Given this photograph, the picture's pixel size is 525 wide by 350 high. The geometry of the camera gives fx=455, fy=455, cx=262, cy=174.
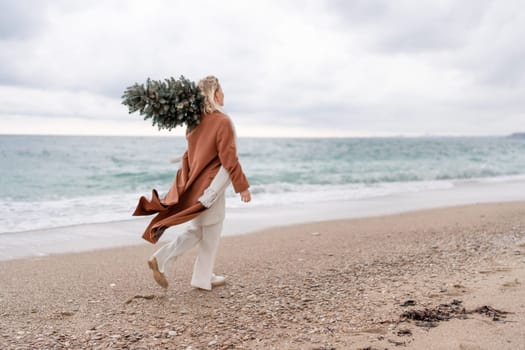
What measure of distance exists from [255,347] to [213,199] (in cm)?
144

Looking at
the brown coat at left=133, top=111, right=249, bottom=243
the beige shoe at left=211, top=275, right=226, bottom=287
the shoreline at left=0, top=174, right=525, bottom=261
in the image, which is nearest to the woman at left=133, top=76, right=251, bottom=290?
the brown coat at left=133, top=111, right=249, bottom=243

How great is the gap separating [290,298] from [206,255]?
0.90 m

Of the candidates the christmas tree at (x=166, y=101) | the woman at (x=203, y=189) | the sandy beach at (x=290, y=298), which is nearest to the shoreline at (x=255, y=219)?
the sandy beach at (x=290, y=298)

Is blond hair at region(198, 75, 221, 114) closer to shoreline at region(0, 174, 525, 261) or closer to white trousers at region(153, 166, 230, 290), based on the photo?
white trousers at region(153, 166, 230, 290)

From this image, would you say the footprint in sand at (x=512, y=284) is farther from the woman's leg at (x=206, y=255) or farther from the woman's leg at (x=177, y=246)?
the woman's leg at (x=177, y=246)

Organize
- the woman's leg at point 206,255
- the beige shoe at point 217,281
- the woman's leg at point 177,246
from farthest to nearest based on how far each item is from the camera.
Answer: the beige shoe at point 217,281 < the woman's leg at point 206,255 < the woman's leg at point 177,246

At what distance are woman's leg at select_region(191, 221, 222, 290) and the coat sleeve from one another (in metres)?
0.50

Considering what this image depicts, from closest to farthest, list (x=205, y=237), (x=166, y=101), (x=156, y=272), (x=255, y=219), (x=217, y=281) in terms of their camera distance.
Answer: (x=166, y=101) < (x=156, y=272) < (x=205, y=237) < (x=217, y=281) < (x=255, y=219)

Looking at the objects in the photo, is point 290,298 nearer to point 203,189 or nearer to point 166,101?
point 203,189

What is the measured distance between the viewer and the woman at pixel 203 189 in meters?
4.05

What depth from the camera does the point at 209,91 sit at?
13.5 ft

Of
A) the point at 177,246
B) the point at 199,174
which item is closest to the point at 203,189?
the point at 199,174

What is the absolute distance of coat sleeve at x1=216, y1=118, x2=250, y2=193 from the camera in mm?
4020

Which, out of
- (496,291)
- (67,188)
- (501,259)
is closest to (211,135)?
(496,291)
